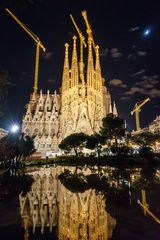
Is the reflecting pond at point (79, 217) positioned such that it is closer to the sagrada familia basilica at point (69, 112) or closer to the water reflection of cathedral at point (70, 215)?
the water reflection of cathedral at point (70, 215)

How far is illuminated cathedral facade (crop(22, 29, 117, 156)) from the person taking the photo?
215 feet

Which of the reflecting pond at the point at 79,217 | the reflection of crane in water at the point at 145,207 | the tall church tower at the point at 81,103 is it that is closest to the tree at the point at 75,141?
the tall church tower at the point at 81,103

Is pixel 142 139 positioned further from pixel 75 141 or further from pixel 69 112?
pixel 69 112

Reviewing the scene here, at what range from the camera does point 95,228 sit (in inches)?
195

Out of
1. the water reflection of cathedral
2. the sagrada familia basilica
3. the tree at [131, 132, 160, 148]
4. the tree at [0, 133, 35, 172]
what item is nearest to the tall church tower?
the sagrada familia basilica

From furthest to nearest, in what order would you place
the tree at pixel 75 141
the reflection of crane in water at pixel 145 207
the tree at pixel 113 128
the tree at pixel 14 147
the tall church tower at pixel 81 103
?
1. the tall church tower at pixel 81 103
2. the tree at pixel 75 141
3. the tree at pixel 113 128
4. the tree at pixel 14 147
5. the reflection of crane in water at pixel 145 207

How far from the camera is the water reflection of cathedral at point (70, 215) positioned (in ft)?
15.5

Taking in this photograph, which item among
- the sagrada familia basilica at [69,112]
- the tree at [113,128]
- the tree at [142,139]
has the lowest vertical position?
the tree at [142,139]

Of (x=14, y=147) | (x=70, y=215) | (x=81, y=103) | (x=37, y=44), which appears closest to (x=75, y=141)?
(x=14, y=147)

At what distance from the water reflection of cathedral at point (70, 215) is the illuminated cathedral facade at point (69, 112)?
54155mm

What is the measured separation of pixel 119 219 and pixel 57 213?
2.40m

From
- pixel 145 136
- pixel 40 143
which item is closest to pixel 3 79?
pixel 145 136

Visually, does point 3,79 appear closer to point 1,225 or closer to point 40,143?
point 1,225

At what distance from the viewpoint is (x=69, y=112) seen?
226 ft
